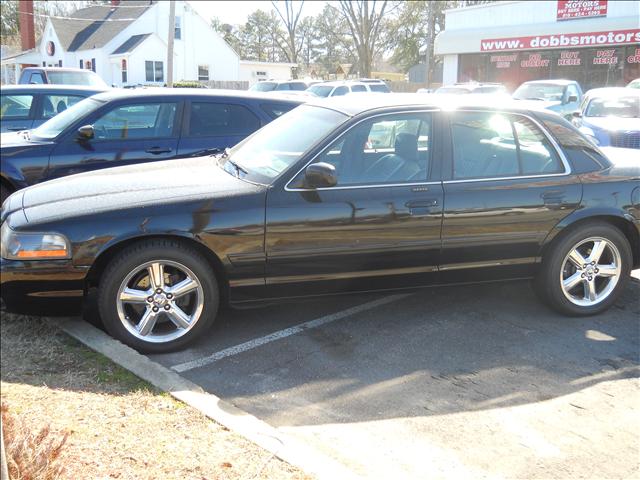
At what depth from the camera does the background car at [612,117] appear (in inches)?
403

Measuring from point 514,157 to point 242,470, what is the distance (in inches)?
127

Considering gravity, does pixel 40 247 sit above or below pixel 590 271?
above

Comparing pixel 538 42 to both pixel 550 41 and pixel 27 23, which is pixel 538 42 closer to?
pixel 550 41

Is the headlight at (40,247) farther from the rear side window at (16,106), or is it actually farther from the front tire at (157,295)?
the rear side window at (16,106)

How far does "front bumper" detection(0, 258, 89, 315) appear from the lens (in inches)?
167

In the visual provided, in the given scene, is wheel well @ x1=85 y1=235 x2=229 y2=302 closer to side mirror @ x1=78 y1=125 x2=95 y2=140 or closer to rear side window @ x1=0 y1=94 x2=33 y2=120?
side mirror @ x1=78 y1=125 x2=95 y2=140

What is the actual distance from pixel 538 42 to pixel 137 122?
23354mm

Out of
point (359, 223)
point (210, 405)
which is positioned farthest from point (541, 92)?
point (210, 405)

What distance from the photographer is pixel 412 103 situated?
4988 mm

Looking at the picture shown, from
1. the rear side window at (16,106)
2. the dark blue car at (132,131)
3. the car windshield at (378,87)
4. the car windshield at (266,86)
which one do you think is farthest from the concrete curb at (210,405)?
the car windshield at (378,87)

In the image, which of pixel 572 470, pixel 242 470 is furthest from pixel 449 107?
pixel 242 470

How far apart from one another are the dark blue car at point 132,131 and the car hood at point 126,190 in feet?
6.12

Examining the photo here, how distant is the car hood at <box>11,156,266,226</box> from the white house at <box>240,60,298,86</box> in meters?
45.1

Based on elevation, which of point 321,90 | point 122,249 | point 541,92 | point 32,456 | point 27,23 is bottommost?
point 32,456
